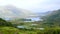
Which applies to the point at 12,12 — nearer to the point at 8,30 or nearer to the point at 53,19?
the point at 8,30

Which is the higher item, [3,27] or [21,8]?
[21,8]

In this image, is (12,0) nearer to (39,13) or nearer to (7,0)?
(7,0)

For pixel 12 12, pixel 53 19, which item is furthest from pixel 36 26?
pixel 12 12

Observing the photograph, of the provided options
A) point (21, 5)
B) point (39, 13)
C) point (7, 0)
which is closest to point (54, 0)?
point (39, 13)

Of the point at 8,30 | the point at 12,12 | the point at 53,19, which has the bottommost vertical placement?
the point at 8,30

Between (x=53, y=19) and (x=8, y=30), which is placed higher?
(x=53, y=19)

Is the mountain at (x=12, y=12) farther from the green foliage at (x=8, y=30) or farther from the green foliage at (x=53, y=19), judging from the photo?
the green foliage at (x=53, y=19)

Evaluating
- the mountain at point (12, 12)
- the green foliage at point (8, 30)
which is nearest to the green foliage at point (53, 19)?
the mountain at point (12, 12)

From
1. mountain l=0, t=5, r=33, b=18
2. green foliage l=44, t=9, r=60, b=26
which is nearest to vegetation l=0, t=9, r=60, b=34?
green foliage l=44, t=9, r=60, b=26

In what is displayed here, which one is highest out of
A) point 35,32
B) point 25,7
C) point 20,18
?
point 25,7
